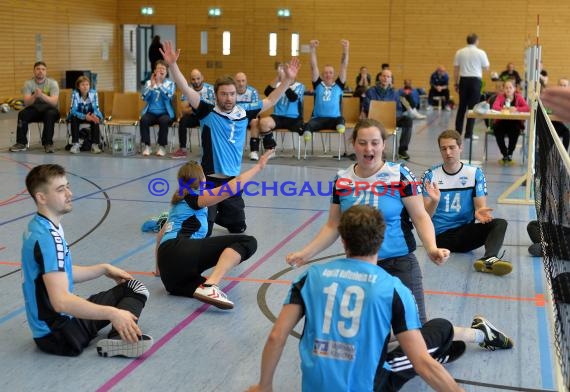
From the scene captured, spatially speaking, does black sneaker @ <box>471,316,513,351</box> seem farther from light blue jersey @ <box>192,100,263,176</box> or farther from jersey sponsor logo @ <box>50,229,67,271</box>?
light blue jersey @ <box>192,100,263,176</box>

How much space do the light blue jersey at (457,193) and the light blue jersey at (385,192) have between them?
8.05ft

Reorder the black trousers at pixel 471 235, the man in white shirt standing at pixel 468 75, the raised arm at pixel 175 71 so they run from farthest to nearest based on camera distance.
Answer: the man in white shirt standing at pixel 468 75 < the raised arm at pixel 175 71 < the black trousers at pixel 471 235

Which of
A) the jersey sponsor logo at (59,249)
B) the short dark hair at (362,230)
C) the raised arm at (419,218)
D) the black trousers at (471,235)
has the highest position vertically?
the short dark hair at (362,230)

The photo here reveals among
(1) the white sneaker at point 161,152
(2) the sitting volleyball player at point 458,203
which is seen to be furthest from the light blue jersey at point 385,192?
(1) the white sneaker at point 161,152

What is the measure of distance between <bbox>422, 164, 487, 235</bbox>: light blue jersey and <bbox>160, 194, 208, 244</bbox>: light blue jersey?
221 cm

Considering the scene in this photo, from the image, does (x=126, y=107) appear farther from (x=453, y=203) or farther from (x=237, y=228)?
(x=453, y=203)

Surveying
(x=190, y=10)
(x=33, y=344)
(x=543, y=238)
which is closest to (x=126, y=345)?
(x=33, y=344)

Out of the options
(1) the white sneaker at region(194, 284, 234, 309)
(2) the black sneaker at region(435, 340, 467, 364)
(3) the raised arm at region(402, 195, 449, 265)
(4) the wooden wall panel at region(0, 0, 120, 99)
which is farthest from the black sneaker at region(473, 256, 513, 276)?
(4) the wooden wall panel at region(0, 0, 120, 99)

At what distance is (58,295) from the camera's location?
13.6 feet

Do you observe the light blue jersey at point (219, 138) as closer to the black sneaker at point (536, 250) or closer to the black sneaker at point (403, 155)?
the black sneaker at point (536, 250)

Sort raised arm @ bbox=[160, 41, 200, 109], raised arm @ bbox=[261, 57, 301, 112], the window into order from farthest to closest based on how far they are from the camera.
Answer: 1. the window
2. raised arm @ bbox=[261, 57, 301, 112]
3. raised arm @ bbox=[160, 41, 200, 109]

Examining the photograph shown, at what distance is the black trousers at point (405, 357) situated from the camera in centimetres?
355

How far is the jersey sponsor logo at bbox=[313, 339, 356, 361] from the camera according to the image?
3.14 meters

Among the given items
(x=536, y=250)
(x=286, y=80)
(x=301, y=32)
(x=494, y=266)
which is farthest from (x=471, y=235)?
(x=301, y=32)
